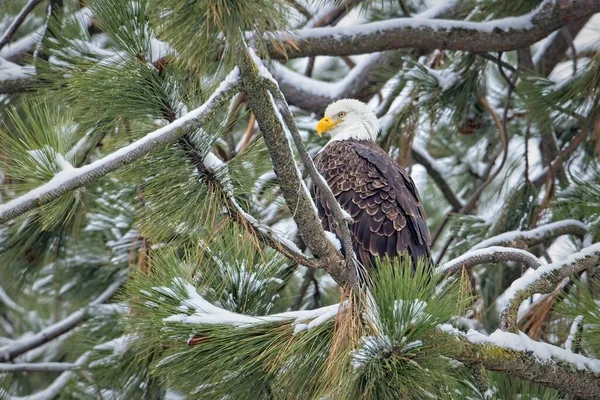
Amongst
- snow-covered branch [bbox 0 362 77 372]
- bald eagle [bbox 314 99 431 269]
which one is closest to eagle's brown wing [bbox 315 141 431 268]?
bald eagle [bbox 314 99 431 269]

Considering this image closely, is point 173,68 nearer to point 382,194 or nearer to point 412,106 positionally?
point 382,194

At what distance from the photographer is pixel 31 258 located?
175 inches

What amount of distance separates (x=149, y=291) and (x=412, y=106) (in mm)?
2260

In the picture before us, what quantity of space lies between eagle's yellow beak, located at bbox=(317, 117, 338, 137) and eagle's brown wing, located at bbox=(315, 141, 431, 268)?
0.35 meters

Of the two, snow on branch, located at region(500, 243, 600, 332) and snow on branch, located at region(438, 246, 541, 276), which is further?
snow on branch, located at region(438, 246, 541, 276)

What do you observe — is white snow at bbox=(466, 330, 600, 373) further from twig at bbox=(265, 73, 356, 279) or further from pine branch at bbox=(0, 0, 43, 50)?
pine branch at bbox=(0, 0, 43, 50)

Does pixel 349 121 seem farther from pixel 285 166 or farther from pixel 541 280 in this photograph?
pixel 285 166

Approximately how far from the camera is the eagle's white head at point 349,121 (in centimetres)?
443

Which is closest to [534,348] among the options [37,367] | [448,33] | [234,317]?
[234,317]

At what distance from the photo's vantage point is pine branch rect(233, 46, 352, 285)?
2.16 metres

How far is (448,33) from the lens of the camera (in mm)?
4219

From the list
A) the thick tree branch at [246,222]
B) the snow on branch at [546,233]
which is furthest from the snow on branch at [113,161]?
the snow on branch at [546,233]

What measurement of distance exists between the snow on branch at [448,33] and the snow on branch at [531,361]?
196 cm

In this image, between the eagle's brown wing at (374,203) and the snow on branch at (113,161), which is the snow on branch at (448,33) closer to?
the eagle's brown wing at (374,203)
